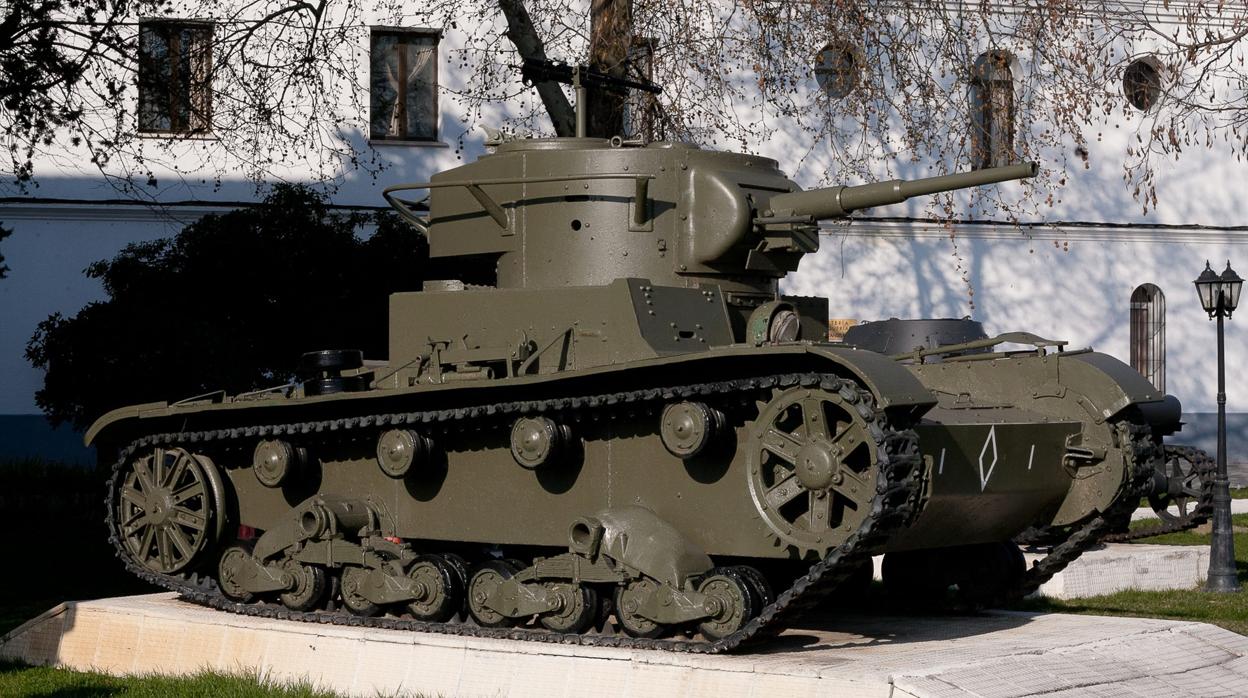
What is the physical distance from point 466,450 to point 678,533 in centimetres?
178

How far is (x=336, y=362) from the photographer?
36.7 ft

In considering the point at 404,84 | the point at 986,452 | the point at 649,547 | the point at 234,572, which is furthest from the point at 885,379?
the point at 404,84

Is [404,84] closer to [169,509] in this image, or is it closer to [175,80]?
[175,80]

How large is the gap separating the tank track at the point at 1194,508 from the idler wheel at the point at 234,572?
586 cm

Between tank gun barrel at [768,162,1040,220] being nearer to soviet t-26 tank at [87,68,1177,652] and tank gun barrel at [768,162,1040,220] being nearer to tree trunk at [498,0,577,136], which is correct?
soviet t-26 tank at [87,68,1177,652]

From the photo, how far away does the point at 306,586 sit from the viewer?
36.6 ft

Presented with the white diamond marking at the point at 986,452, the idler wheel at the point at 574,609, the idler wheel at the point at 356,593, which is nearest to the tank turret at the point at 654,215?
the white diamond marking at the point at 986,452

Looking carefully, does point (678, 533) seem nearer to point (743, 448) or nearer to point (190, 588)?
point (743, 448)

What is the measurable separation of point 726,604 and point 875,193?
111 inches

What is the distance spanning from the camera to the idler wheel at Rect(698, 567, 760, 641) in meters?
9.10

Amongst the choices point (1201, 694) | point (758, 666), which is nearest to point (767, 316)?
point (758, 666)

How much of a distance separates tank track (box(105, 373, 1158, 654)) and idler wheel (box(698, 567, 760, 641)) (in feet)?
0.28

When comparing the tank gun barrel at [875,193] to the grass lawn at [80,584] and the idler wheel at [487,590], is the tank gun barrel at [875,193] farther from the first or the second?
the grass lawn at [80,584]

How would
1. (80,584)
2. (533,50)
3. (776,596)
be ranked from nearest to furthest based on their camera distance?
1. (776,596)
2. (80,584)
3. (533,50)
